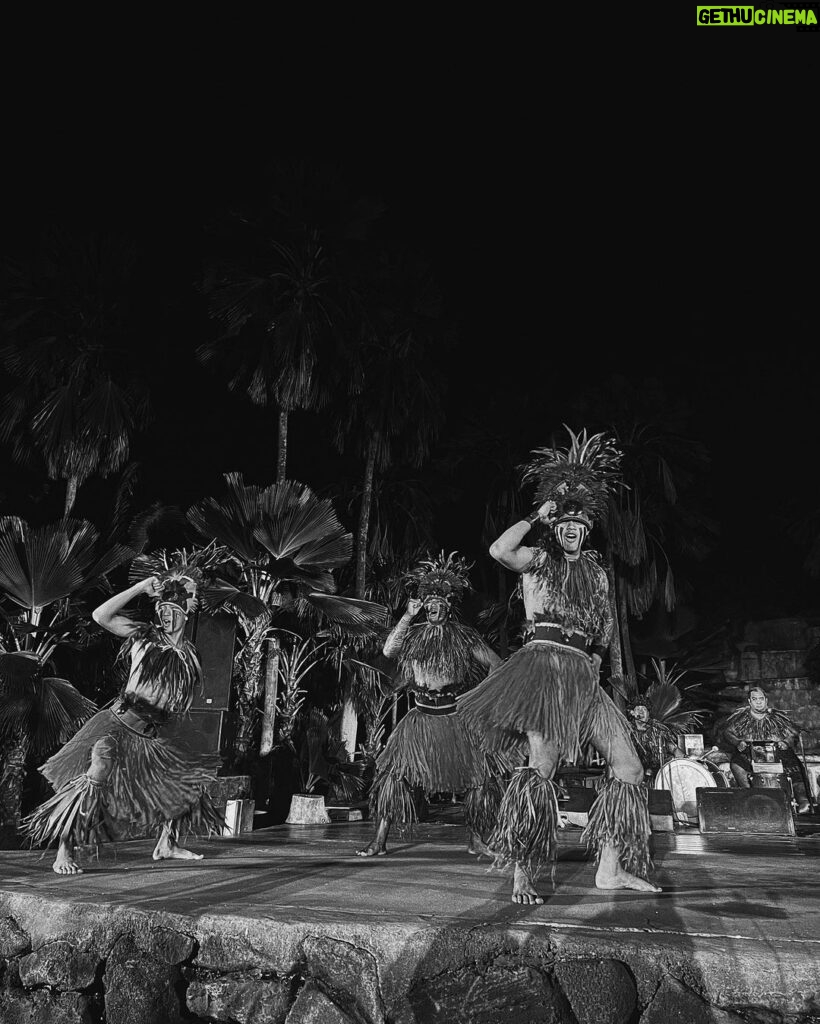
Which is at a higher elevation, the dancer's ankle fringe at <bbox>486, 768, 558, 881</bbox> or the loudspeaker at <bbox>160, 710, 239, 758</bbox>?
the loudspeaker at <bbox>160, 710, 239, 758</bbox>

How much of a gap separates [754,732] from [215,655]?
553 cm

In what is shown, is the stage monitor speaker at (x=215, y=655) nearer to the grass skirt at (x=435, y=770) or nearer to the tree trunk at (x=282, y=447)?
the tree trunk at (x=282, y=447)

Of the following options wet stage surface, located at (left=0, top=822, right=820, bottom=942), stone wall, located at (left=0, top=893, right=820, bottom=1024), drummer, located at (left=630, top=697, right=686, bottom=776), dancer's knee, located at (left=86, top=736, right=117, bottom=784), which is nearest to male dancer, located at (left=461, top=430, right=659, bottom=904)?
wet stage surface, located at (left=0, top=822, right=820, bottom=942)

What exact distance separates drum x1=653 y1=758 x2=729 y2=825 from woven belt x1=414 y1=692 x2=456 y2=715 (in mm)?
4933

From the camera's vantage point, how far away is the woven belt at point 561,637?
3.52 m

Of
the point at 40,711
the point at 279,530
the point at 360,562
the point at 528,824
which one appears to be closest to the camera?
the point at 528,824

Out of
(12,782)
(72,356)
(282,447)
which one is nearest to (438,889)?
(12,782)

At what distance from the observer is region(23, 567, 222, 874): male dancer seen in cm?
403

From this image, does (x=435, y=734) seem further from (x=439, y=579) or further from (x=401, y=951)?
(x=401, y=951)

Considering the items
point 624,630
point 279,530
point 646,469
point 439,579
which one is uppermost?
point 646,469

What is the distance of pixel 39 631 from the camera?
7.54 m

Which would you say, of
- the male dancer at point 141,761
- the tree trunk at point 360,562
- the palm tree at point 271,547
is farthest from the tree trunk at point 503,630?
the male dancer at point 141,761

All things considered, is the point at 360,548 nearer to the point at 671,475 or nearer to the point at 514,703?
the point at 671,475

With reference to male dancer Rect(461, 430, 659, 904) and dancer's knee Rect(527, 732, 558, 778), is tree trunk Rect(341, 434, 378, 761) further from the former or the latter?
dancer's knee Rect(527, 732, 558, 778)
